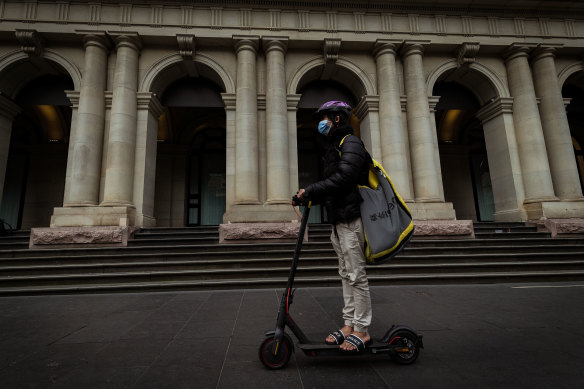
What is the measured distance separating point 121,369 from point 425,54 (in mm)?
14983

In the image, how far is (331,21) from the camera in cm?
1224

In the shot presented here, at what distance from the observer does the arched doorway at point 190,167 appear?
16.0 m

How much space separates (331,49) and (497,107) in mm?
7790

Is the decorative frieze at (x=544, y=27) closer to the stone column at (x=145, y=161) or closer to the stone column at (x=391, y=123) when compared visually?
the stone column at (x=391, y=123)

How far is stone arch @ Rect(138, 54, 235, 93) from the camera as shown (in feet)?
38.1

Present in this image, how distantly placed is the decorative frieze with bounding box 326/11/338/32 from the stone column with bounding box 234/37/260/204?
309 cm

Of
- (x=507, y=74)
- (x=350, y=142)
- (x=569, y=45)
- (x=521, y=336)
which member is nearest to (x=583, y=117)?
(x=569, y=45)

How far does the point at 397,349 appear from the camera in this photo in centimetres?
241

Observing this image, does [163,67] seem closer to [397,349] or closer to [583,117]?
[397,349]

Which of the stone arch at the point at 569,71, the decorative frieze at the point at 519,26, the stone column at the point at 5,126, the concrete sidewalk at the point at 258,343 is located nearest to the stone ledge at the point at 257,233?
the concrete sidewalk at the point at 258,343

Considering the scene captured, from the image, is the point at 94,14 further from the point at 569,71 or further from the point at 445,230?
the point at 569,71

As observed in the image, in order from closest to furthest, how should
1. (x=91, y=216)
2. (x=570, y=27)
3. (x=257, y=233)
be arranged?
(x=257, y=233) → (x=91, y=216) → (x=570, y=27)

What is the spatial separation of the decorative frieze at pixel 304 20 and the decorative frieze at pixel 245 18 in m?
2.10

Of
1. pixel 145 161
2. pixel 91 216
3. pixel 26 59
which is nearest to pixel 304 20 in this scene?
pixel 145 161
